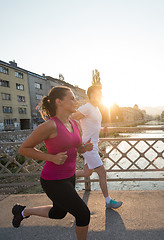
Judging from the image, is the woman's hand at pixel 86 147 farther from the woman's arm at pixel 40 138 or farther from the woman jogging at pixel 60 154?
the woman's arm at pixel 40 138

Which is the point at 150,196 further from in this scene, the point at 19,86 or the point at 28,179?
the point at 19,86

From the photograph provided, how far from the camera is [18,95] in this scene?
3278 cm

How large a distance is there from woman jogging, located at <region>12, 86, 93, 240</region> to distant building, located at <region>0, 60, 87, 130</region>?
28.9m

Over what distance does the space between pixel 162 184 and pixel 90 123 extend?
20.0 feet

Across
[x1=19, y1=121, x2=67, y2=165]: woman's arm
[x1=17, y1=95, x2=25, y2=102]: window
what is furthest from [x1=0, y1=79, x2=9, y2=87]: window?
[x1=19, y1=121, x2=67, y2=165]: woman's arm

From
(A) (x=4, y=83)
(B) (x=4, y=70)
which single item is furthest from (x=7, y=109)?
(B) (x=4, y=70)

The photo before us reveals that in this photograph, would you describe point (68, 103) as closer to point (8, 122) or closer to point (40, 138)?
point (40, 138)

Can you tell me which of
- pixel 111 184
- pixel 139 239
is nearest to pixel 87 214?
pixel 139 239

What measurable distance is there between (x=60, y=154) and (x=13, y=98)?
32.7 m

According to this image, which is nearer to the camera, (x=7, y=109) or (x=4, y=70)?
(x=4, y=70)

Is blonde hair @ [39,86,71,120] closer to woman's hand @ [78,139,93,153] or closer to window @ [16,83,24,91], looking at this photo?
woman's hand @ [78,139,93,153]

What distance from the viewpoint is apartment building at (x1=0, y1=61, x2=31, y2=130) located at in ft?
95.5

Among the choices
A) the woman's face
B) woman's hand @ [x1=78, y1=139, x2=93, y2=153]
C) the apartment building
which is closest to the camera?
the woman's face

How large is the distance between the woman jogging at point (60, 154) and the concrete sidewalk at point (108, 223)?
75cm
